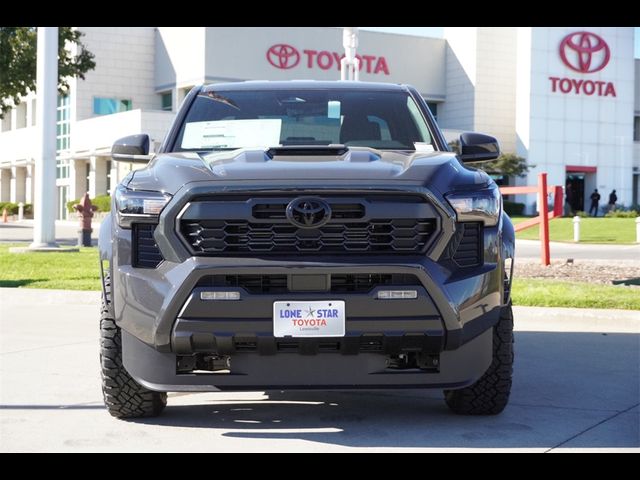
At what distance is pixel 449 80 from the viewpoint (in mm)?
63625

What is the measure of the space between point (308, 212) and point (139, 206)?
0.82 m

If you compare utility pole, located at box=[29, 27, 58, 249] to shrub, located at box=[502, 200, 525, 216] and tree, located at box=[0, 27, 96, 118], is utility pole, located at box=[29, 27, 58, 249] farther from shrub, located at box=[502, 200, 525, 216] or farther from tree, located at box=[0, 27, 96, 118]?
shrub, located at box=[502, 200, 525, 216]

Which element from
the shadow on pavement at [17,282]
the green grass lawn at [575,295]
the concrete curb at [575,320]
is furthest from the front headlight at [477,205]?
the shadow on pavement at [17,282]

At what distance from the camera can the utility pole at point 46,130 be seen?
20.1 metres

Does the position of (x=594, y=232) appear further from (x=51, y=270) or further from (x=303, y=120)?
(x=303, y=120)

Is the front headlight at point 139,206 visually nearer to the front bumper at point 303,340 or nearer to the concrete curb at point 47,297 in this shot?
the front bumper at point 303,340

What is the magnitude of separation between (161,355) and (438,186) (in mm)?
1516

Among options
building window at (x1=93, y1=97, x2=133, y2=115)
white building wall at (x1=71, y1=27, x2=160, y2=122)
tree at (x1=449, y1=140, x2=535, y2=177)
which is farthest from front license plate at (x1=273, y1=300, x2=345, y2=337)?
building window at (x1=93, y1=97, x2=133, y2=115)

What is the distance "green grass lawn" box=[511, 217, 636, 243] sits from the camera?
2981cm

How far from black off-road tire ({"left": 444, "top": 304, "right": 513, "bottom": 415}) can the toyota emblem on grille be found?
3.78 ft

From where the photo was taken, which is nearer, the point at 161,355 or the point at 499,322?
the point at 161,355

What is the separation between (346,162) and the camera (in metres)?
5.21

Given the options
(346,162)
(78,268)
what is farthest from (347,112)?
(78,268)
